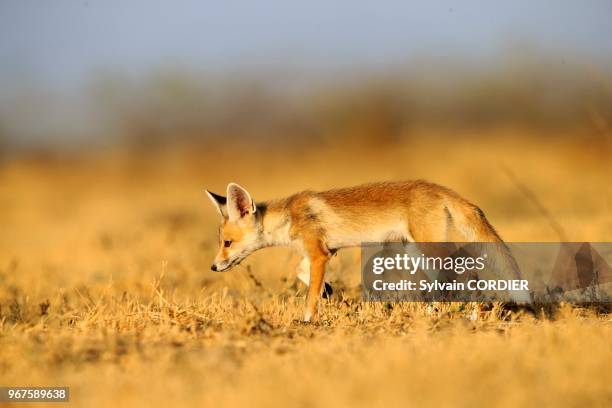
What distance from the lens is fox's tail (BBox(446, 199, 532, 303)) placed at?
7.54m

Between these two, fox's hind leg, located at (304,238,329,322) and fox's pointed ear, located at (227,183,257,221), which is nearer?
fox's hind leg, located at (304,238,329,322)

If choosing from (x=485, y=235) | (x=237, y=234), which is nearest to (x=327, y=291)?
(x=237, y=234)

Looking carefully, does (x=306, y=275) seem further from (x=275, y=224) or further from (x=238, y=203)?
(x=238, y=203)

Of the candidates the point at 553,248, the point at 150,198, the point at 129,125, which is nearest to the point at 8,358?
the point at 553,248

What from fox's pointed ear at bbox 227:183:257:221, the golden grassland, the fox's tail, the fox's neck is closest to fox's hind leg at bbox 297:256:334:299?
the golden grassland

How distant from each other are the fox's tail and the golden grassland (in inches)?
15.9

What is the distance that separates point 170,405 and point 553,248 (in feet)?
24.6

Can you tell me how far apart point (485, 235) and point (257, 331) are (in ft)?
8.73

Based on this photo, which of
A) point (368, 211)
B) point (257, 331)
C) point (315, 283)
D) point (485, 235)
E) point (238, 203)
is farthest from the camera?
point (238, 203)

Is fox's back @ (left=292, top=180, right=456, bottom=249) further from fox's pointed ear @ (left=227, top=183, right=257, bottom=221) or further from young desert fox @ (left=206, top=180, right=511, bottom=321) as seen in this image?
fox's pointed ear @ (left=227, top=183, right=257, bottom=221)

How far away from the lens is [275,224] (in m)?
8.45

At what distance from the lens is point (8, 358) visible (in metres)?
5.75

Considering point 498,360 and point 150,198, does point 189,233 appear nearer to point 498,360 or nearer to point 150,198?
point 150,198

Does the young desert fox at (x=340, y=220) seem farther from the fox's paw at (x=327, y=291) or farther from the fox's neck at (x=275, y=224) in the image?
the fox's paw at (x=327, y=291)
